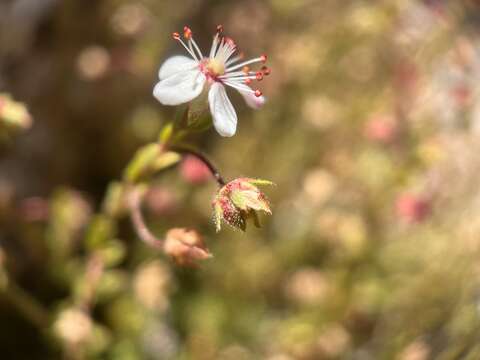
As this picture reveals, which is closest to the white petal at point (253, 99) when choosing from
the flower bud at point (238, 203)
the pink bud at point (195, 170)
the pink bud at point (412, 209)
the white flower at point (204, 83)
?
the white flower at point (204, 83)

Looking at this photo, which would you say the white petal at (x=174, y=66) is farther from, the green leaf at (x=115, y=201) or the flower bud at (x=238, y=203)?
the green leaf at (x=115, y=201)

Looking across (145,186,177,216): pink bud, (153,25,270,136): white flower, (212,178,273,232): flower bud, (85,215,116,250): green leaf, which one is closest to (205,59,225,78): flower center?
(153,25,270,136): white flower

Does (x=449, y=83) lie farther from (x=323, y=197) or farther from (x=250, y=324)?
(x=250, y=324)

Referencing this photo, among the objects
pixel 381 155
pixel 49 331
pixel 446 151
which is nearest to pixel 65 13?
pixel 49 331

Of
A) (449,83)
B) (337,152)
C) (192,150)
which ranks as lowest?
(192,150)

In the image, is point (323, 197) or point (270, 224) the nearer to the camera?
point (323, 197)
